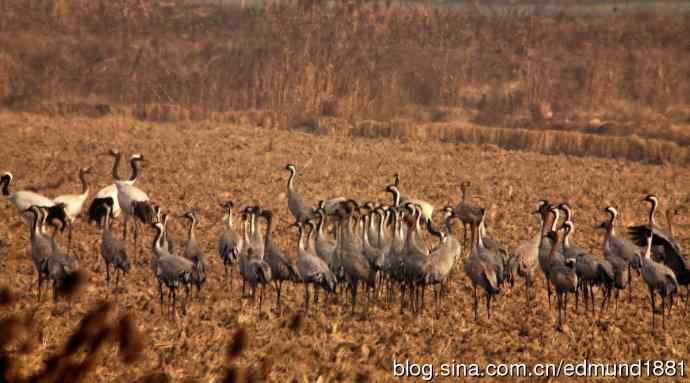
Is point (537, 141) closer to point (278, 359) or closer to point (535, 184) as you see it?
point (535, 184)

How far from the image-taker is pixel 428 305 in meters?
11.0

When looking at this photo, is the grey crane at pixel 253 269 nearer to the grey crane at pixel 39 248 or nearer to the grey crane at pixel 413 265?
the grey crane at pixel 413 265

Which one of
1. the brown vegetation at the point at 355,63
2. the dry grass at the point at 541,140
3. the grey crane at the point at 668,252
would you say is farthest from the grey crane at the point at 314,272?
the brown vegetation at the point at 355,63

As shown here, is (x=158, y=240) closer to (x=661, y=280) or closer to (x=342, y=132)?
(x=661, y=280)

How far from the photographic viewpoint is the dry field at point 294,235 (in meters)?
8.93

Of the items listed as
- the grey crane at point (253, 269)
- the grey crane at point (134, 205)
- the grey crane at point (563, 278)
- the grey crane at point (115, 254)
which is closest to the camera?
the grey crane at point (563, 278)

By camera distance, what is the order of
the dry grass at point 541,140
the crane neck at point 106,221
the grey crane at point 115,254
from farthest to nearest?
the dry grass at point 541,140, the crane neck at point 106,221, the grey crane at point 115,254

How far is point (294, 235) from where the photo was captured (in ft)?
48.2

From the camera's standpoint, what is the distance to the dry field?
893 centimetres

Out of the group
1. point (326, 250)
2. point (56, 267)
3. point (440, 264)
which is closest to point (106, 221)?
point (56, 267)

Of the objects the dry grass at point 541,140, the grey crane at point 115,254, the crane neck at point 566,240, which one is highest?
the crane neck at point 566,240

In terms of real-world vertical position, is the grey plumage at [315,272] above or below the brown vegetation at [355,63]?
above

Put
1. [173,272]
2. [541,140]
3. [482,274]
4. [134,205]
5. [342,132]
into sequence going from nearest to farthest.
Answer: [173,272] < [482,274] < [134,205] < [541,140] < [342,132]

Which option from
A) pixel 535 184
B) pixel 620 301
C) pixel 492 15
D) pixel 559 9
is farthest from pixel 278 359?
pixel 559 9
